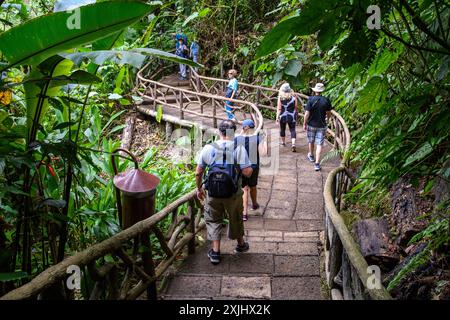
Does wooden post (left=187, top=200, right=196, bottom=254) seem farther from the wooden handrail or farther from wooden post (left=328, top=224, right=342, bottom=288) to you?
wooden post (left=328, top=224, right=342, bottom=288)

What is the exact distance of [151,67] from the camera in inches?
693

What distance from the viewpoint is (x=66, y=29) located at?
197 centimetres

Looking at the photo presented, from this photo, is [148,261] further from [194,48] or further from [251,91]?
[194,48]

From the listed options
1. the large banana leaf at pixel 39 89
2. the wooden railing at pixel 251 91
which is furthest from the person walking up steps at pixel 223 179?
the wooden railing at pixel 251 91

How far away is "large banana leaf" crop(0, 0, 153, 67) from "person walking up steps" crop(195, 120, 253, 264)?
8.36 ft

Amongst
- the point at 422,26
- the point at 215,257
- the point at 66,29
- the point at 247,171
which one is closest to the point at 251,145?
the point at 247,171

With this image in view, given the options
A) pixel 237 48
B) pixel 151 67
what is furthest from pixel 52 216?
pixel 151 67

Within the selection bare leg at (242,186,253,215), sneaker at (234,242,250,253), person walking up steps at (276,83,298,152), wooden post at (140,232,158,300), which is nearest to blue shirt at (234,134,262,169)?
bare leg at (242,186,253,215)

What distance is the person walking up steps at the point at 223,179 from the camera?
14.5 feet

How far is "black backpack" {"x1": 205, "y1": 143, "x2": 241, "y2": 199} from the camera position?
4391mm

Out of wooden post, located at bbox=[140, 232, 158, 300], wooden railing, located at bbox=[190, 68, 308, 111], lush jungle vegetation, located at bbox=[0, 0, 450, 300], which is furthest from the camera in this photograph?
wooden railing, located at bbox=[190, 68, 308, 111]

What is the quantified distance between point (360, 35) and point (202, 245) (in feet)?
14.0

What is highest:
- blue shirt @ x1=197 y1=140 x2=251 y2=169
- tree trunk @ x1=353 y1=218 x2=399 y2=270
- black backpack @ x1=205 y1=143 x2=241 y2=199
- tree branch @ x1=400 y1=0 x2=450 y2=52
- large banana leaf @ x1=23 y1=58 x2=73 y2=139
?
tree branch @ x1=400 y1=0 x2=450 y2=52
